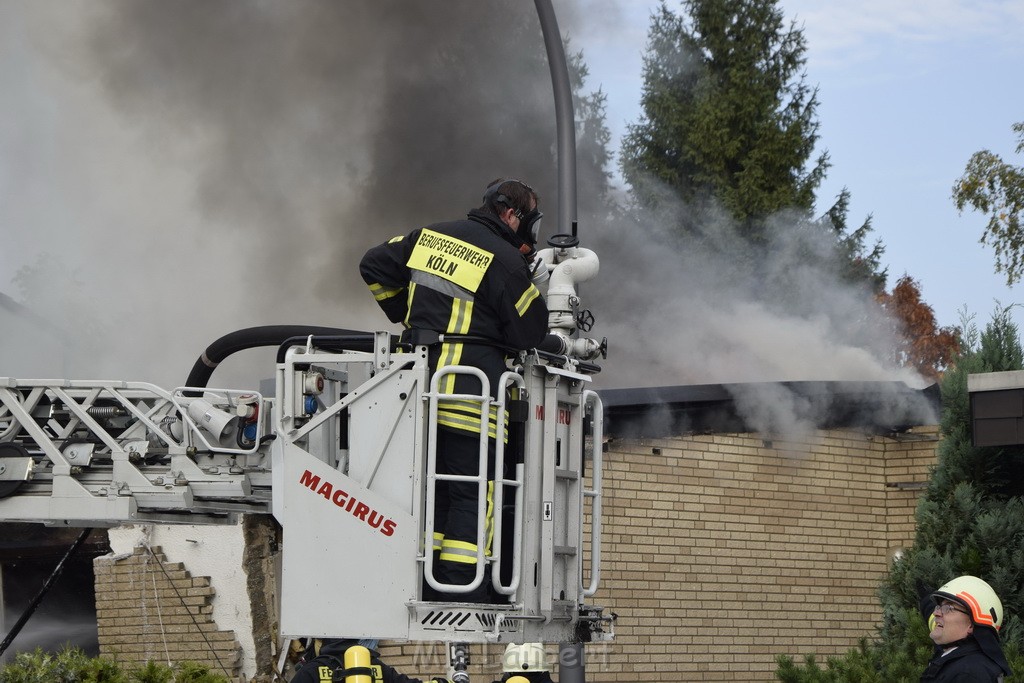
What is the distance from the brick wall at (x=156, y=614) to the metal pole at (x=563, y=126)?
4131 mm

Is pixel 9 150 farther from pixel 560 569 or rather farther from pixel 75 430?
pixel 560 569

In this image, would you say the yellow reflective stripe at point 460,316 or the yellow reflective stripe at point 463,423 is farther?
the yellow reflective stripe at point 460,316

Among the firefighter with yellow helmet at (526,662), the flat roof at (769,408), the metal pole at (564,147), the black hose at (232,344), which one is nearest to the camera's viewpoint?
the firefighter with yellow helmet at (526,662)

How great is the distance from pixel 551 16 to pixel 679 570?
4.97 m

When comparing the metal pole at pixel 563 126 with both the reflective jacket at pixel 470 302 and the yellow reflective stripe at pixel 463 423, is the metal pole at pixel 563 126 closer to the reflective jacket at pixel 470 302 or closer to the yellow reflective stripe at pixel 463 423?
the reflective jacket at pixel 470 302

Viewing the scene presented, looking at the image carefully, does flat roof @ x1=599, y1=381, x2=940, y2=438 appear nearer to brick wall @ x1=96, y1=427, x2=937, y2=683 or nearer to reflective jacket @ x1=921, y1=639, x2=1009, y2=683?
brick wall @ x1=96, y1=427, x2=937, y2=683

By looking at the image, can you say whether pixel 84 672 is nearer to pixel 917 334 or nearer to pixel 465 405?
pixel 465 405

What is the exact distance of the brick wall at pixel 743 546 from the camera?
10.9m

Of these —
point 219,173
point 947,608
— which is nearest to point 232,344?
point 947,608

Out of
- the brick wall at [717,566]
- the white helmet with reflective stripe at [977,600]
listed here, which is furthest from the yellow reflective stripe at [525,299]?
the brick wall at [717,566]

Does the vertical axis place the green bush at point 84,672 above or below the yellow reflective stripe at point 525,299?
below

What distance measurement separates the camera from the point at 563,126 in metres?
8.60

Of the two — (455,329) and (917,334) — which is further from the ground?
(917,334)

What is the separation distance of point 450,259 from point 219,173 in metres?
14.2
